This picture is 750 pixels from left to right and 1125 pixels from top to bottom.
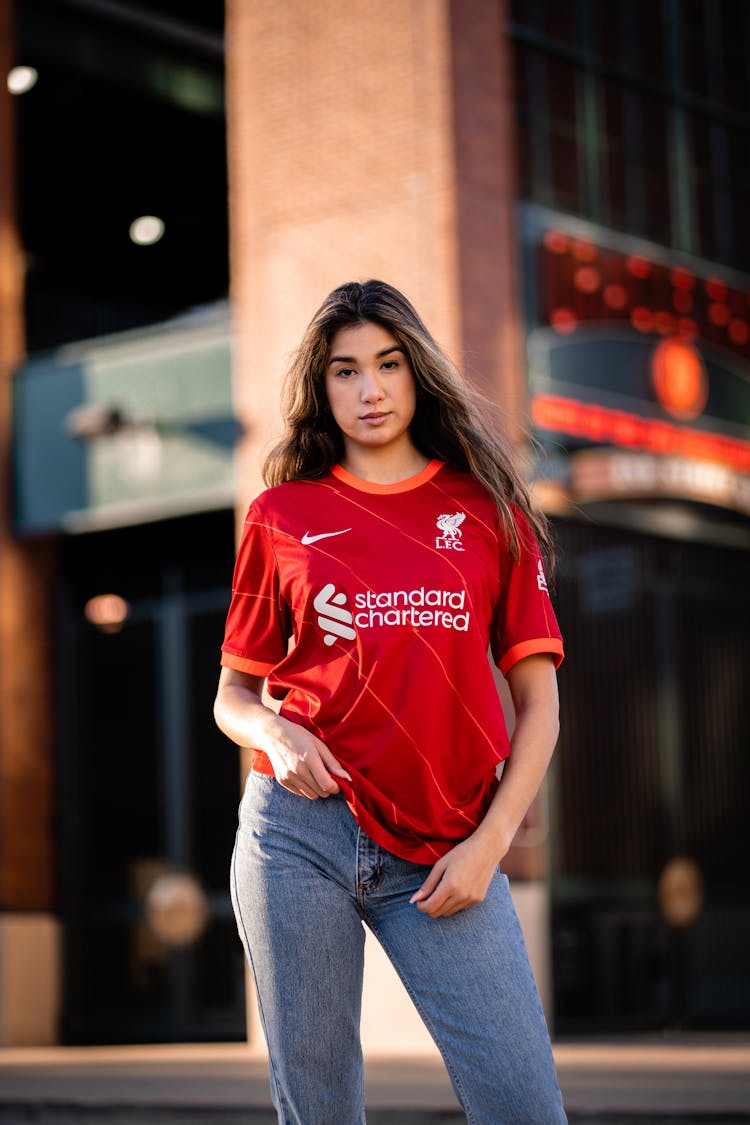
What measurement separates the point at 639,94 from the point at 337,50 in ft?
7.24

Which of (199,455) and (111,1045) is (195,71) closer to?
(199,455)

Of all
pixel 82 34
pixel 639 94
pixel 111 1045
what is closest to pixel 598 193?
pixel 639 94

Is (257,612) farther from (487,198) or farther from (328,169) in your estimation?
(328,169)

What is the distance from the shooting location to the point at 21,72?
43.5ft

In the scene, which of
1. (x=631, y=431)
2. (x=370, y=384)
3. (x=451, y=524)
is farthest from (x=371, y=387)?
(x=631, y=431)

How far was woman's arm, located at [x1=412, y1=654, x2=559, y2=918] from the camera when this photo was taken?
8.99 feet

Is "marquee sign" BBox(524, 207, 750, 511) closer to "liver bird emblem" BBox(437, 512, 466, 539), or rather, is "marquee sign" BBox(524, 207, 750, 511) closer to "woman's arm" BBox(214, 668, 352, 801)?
"liver bird emblem" BBox(437, 512, 466, 539)

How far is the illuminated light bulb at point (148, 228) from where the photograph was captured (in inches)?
563

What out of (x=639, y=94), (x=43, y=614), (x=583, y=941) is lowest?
(x=583, y=941)

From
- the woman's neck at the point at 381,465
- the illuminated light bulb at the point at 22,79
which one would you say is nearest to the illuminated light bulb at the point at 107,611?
the illuminated light bulb at the point at 22,79

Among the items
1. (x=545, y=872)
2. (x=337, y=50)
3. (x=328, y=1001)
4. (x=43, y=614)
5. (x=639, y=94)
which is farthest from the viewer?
(x=43, y=614)

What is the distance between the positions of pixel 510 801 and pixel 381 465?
2.04ft

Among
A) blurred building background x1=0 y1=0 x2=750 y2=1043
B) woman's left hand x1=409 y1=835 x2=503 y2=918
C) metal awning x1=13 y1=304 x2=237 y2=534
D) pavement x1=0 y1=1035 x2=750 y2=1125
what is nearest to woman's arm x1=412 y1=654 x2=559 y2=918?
woman's left hand x1=409 y1=835 x2=503 y2=918

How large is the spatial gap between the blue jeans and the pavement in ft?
10.3
